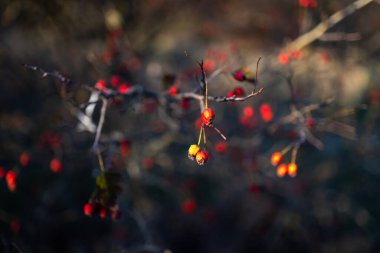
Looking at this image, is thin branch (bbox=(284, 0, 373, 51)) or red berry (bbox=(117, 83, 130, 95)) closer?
red berry (bbox=(117, 83, 130, 95))

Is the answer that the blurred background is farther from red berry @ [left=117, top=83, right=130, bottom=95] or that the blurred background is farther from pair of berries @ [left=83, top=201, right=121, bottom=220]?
pair of berries @ [left=83, top=201, right=121, bottom=220]

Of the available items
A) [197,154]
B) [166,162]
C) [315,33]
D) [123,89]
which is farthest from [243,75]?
[166,162]

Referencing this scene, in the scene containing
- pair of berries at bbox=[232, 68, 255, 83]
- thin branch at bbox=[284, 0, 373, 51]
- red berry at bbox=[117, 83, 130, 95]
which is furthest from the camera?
thin branch at bbox=[284, 0, 373, 51]

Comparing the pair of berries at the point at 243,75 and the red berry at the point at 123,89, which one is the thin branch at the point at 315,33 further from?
the red berry at the point at 123,89

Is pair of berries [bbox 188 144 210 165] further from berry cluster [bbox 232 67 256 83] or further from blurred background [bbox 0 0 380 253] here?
blurred background [bbox 0 0 380 253]

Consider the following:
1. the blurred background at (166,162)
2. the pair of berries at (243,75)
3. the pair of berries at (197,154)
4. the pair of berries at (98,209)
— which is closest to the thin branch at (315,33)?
the blurred background at (166,162)

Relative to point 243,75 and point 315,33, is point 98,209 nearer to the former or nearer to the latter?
point 243,75

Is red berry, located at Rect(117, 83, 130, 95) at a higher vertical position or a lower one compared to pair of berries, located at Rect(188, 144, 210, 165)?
higher

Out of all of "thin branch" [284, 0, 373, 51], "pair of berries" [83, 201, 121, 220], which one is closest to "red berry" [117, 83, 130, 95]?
→ "pair of berries" [83, 201, 121, 220]

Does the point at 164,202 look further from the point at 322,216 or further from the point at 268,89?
the point at 268,89

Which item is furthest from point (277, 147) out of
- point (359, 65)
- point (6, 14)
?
point (6, 14)

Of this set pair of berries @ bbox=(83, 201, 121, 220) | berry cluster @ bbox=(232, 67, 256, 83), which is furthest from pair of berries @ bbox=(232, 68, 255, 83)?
pair of berries @ bbox=(83, 201, 121, 220)

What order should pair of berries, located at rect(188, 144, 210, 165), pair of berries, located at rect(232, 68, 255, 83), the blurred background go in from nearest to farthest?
pair of berries, located at rect(188, 144, 210, 165) → pair of berries, located at rect(232, 68, 255, 83) → the blurred background

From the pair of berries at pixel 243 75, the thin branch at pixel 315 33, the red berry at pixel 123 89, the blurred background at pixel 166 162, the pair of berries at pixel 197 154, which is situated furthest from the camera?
the blurred background at pixel 166 162
